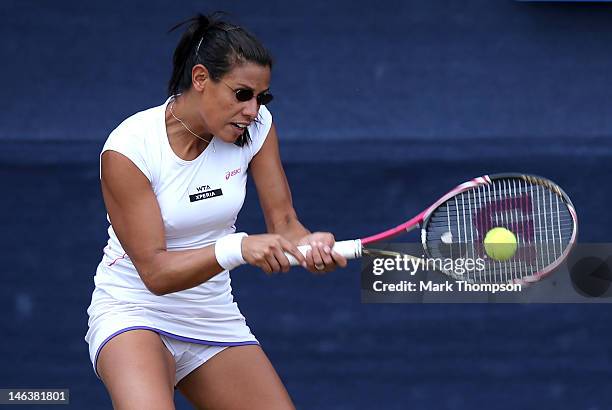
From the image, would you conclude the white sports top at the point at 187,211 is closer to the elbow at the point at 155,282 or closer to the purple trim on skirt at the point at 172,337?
the purple trim on skirt at the point at 172,337

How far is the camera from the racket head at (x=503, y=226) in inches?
115

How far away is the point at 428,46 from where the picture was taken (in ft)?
12.3

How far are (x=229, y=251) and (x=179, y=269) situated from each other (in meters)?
0.13

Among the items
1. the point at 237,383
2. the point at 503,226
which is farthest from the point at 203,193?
the point at 503,226

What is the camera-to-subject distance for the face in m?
2.71

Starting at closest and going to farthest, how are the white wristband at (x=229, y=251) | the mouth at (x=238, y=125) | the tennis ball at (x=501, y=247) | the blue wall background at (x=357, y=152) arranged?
the white wristband at (x=229, y=251) → the mouth at (x=238, y=125) → the tennis ball at (x=501, y=247) → the blue wall background at (x=357, y=152)

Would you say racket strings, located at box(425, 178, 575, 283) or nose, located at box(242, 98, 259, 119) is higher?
nose, located at box(242, 98, 259, 119)

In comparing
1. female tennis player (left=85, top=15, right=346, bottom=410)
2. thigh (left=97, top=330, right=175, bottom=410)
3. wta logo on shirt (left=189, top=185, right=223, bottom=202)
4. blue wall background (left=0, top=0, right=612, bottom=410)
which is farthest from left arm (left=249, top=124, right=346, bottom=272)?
blue wall background (left=0, top=0, right=612, bottom=410)

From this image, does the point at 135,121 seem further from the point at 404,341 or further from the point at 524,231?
the point at 404,341

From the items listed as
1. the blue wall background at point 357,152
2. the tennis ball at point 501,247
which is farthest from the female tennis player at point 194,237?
the blue wall background at point 357,152

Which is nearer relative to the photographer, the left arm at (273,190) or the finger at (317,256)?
Result: the finger at (317,256)

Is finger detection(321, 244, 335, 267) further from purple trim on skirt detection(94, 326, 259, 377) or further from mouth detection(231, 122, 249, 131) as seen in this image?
purple trim on skirt detection(94, 326, 259, 377)

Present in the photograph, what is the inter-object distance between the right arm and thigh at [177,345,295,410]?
0.29 m

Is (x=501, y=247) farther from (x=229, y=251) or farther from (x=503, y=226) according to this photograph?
(x=229, y=251)
